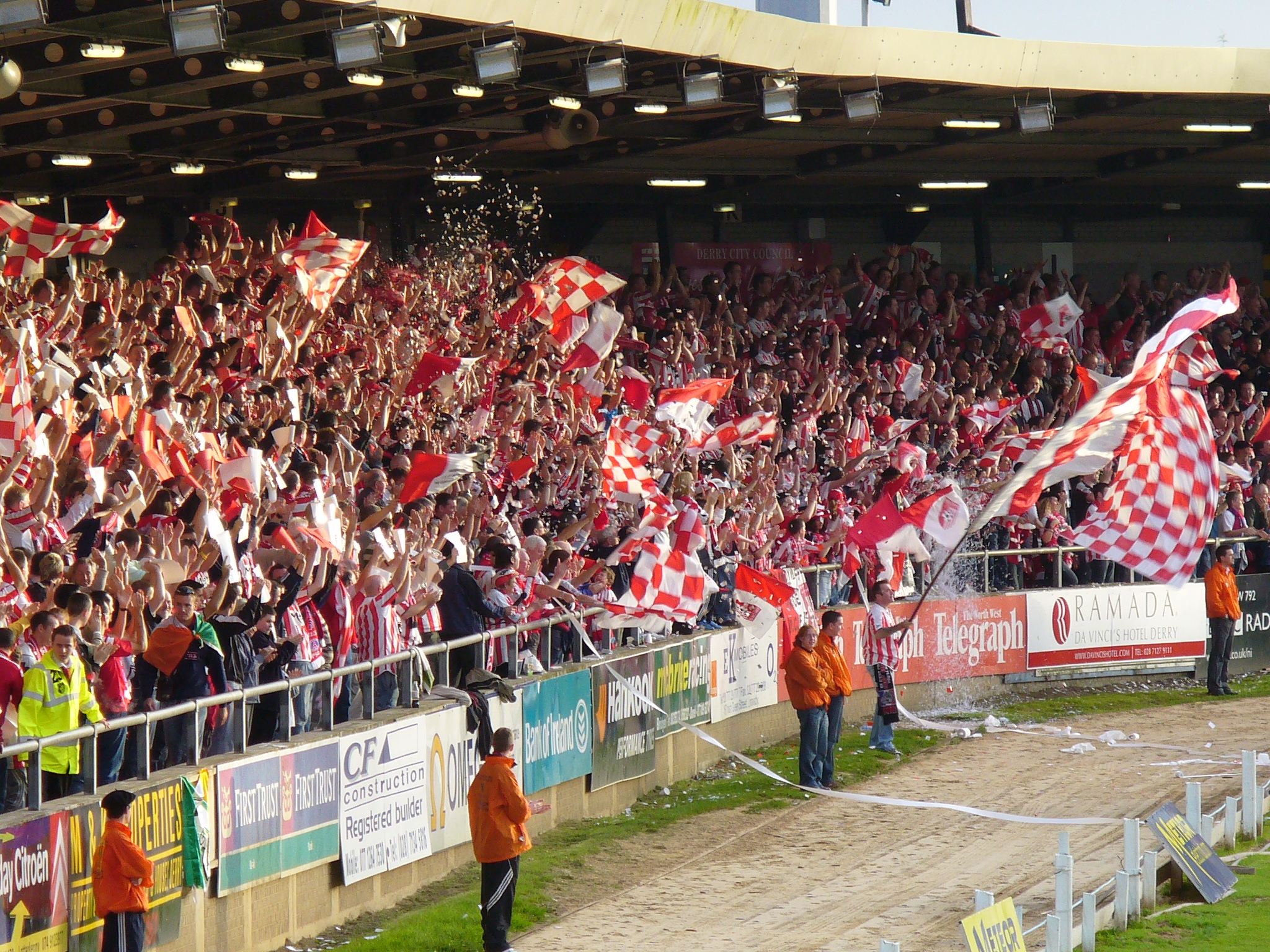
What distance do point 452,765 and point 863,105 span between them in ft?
34.4

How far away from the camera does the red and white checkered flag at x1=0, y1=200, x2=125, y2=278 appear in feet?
51.3

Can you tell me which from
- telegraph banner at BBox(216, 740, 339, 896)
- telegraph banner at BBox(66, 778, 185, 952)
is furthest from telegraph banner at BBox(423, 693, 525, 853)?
telegraph banner at BBox(66, 778, 185, 952)

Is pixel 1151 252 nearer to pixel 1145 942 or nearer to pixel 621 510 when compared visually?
pixel 621 510

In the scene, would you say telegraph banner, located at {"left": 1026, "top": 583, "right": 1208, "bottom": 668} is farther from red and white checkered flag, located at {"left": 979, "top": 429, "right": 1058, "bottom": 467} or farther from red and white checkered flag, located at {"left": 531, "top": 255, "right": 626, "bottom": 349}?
red and white checkered flag, located at {"left": 531, "top": 255, "right": 626, "bottom": 349}

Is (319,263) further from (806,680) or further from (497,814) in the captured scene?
(497,814)

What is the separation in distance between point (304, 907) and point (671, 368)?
37.6 feet

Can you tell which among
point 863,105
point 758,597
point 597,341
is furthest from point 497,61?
point 758,597

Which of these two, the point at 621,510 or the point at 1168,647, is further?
the point at 1168,647

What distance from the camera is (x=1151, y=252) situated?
34.3 m

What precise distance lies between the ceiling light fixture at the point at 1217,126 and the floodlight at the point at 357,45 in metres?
14.4

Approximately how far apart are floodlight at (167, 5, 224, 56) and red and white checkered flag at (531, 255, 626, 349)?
5.92 meters

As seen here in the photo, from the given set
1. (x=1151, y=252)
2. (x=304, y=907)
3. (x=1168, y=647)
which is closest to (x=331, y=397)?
(x=304, y=907)

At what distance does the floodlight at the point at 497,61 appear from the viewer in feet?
55.0

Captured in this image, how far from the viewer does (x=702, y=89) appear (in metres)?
19.5
